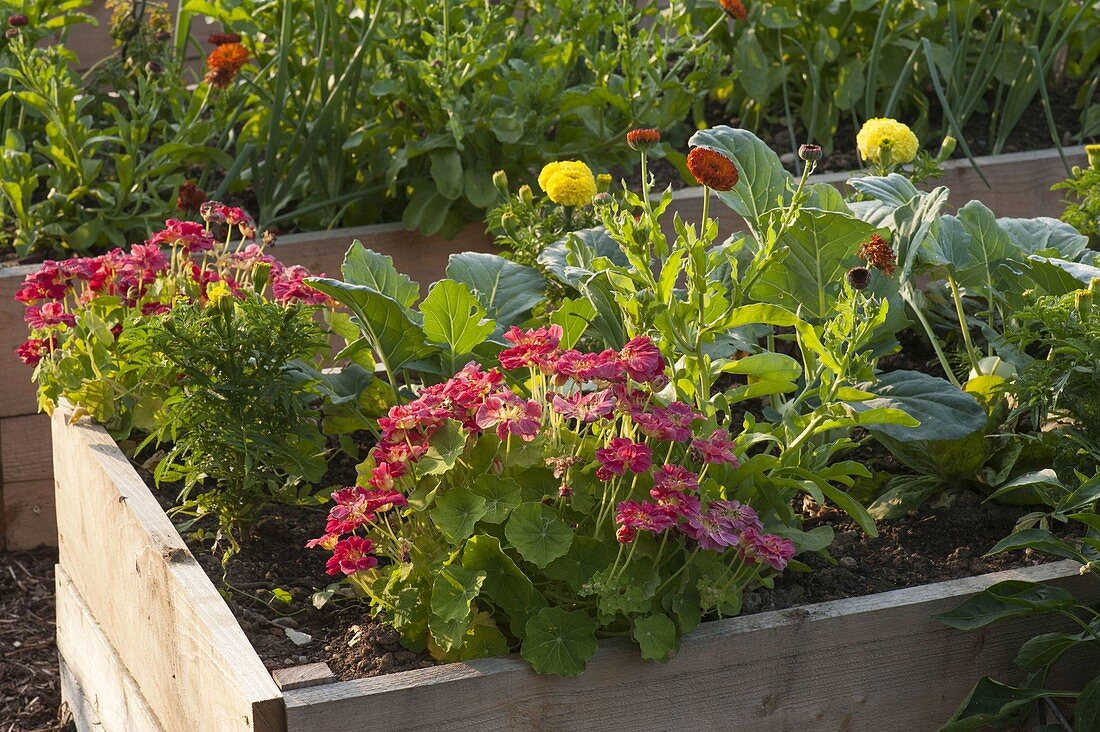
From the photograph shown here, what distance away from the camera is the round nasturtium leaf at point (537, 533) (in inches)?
61.0

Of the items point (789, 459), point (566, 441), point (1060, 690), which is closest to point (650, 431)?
point (566, 441)

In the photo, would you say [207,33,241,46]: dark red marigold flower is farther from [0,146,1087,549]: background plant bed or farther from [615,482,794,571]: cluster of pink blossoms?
[615,482,794,571]: cluster of pink blossoms

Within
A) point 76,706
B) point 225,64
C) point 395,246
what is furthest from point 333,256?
point 76,706

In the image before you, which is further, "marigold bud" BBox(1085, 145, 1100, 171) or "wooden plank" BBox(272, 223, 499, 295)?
"wooden plank" BBox(272, 223, 499, 295)

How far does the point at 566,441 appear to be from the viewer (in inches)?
66.4

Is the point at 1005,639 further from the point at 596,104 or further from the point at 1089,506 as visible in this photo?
the point at 596,104

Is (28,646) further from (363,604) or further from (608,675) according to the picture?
(608,675)

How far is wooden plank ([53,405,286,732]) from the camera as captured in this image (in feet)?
5.01

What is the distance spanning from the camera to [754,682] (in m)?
1.65

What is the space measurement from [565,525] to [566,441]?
133 millimetres

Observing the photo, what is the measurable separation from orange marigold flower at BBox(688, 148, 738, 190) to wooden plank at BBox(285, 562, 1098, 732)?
0.55 metres

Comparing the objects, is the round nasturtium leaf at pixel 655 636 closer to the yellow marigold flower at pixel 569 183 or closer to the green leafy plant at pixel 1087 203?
the yellow marigold flower at pixel 569 183

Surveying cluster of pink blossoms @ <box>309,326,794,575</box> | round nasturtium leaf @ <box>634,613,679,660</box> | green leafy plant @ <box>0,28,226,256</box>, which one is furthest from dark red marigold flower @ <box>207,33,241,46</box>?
round nasturtium leaf @ <box>634,613,679,660</box>

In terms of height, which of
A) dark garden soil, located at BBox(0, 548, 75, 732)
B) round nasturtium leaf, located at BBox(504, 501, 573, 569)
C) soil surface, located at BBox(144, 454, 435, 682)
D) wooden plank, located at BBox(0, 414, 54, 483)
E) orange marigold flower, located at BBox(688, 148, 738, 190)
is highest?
orange marigold flower, located at BBox(688, 148, 738, 190)
